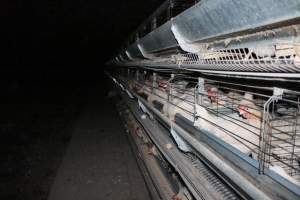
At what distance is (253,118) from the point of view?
156cm

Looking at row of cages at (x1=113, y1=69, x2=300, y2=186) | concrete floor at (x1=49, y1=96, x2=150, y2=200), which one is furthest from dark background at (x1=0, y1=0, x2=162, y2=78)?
row of cages at (x1=113, y1=69, x2=300, y2=186)

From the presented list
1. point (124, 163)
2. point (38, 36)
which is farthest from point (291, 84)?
point (38, 36)

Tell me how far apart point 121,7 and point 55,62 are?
11.6 meters

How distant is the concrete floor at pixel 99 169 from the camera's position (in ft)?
10.3

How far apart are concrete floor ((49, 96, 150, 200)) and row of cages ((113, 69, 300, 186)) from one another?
1.11m

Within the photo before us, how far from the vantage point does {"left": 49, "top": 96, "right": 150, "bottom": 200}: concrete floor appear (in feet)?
10.3

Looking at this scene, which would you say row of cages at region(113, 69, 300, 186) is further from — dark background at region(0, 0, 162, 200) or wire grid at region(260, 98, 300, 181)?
dark background at region(0, 0, 162, 200)

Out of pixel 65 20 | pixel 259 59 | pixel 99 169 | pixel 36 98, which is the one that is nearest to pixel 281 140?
pixel 259 59

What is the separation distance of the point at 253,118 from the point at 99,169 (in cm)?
262

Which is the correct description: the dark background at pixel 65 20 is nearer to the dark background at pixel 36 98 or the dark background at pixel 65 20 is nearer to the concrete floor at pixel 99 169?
the dark background at pixel 36 98

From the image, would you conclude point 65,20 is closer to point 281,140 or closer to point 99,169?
point 99,169

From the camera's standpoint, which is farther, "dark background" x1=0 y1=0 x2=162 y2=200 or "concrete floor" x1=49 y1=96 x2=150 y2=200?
"dark background" x1=0 y1=0 x2=162 y2=200

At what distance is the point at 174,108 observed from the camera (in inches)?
88.6

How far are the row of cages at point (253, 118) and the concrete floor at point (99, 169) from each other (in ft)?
3.65
